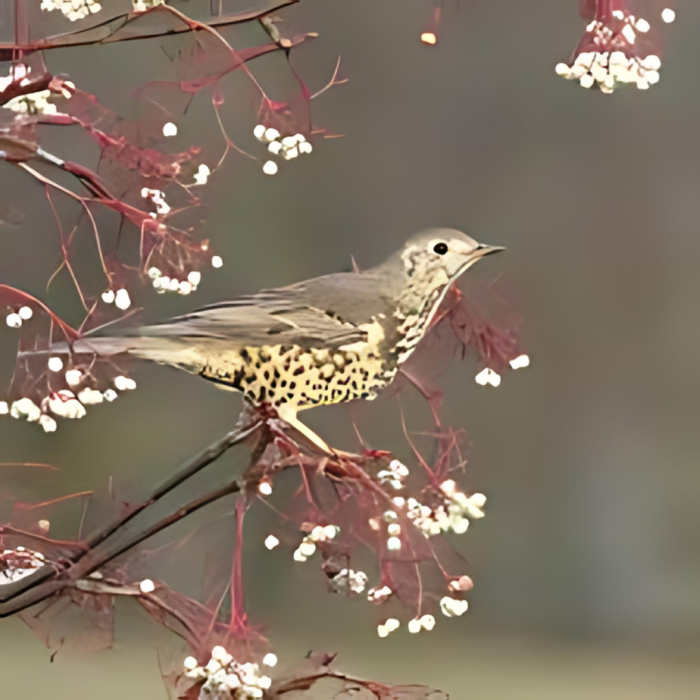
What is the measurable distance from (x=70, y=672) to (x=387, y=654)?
0.46 metres

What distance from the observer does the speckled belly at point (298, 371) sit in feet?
2.87

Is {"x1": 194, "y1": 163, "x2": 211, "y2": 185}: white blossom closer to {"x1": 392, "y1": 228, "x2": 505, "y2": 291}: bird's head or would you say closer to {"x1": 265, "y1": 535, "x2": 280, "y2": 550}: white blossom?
{"x1": 392, "y1": 228, "x2": 505, "y2": 291}: bird's head

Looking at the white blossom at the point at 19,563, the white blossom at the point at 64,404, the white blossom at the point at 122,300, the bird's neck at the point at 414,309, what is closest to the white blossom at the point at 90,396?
the white blossom at the point at 64,404

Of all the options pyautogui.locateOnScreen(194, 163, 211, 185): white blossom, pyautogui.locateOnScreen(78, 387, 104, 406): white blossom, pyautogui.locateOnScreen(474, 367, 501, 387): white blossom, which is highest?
pyautogui.locateOnScreen(194, 163, 211, 185): white blossom

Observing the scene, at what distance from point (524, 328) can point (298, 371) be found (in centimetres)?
33

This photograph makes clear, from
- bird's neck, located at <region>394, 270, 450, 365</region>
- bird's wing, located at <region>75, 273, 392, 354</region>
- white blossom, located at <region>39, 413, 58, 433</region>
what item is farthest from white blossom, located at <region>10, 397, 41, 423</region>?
bird's neck, located at <region>394, 270, 450, 365</region>

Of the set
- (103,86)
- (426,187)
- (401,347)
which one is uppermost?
(103,86)

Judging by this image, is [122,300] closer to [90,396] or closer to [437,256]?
[90,396]

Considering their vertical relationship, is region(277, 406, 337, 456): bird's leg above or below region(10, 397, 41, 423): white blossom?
below

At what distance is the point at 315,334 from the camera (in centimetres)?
87

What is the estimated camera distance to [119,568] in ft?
2.93

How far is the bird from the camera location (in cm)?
88

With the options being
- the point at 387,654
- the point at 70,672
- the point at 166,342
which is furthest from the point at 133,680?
the point at 166,342

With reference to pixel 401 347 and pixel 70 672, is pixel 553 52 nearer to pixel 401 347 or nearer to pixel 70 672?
pixel 401 347
